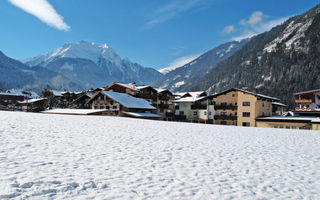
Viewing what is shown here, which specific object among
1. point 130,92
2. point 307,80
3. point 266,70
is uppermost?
point 266,70

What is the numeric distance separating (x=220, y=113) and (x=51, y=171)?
5156 cm

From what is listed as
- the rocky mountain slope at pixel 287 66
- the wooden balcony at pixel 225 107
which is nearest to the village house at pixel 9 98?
the wooden balcony at pixel 225 107

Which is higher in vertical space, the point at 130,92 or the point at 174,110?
the point at 130,92

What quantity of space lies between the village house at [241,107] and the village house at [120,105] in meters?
18.7

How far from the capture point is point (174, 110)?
67688 millimetres

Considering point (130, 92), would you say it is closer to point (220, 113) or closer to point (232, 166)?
point (220, 113)

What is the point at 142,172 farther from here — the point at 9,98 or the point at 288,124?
the point at 9,98

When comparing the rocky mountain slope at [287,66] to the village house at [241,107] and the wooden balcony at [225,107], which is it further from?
the wooden balcony at [225,107]

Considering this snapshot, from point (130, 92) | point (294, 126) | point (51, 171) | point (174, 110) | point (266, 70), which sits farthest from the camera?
point (266, 70)

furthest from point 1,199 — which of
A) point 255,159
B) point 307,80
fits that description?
point 307,80

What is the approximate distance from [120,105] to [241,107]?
30724mm

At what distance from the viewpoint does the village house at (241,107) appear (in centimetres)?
4888

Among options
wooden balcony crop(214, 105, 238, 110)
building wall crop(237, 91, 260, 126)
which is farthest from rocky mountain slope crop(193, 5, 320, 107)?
wooden balcony crop(214, 105, 238, 110)

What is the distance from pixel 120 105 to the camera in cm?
4616
